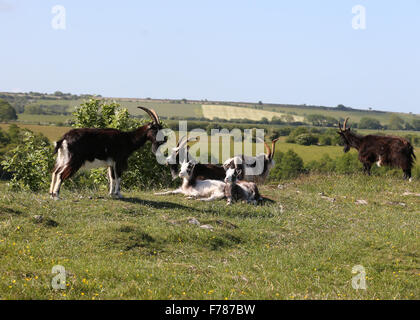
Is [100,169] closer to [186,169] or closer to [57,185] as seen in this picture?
[186,169]

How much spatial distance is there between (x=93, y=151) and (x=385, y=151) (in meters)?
18.0

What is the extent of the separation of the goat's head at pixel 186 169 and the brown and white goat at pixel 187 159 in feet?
1.99

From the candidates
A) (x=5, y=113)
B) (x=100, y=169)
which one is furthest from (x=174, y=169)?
(x=5, y=113)

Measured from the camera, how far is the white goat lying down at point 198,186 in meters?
18.5

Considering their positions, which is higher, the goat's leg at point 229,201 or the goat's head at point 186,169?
the goat's head at point 186,169

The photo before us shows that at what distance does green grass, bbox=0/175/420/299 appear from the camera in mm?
8898

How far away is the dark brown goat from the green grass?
8.86 meters

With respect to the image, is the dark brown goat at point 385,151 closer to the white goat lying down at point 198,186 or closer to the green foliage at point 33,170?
the white goat lying down at point 198,186

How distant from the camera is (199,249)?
12.4 metres

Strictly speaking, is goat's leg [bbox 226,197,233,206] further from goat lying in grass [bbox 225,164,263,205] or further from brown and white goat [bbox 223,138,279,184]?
brown and white goat [bbox 223,138,279,184]

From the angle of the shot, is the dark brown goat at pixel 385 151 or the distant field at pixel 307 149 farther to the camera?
the distant field at pixel 307 149

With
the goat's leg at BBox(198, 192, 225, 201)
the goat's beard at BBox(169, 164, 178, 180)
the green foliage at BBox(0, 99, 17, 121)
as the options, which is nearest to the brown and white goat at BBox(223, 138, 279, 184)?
the goat's beard at BBox(169, 164, 178, 180)

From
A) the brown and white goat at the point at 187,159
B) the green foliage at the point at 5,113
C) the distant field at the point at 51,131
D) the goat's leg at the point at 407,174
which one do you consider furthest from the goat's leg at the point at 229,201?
the green foliage at the point at 5,113
